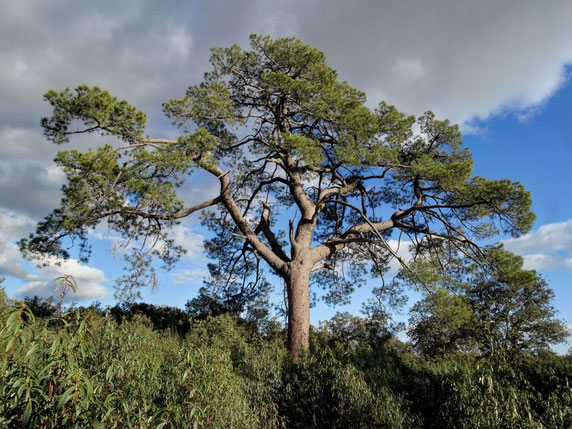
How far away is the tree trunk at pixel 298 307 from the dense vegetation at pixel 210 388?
2.48m

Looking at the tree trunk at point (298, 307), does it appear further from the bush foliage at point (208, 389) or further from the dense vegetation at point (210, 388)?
the bush foliage at point (208, 389)

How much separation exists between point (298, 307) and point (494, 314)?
1060 centimetres

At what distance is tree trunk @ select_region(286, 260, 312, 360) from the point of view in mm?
12109

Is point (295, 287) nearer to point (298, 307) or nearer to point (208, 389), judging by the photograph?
point (298, 307)

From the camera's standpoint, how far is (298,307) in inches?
495

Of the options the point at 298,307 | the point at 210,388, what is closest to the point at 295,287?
the point at 298,307

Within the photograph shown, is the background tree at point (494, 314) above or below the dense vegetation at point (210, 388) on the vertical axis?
above

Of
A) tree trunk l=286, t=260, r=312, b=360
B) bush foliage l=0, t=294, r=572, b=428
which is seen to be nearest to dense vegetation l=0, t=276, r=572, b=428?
bush foliage l=0, t=294, r=572, b=428

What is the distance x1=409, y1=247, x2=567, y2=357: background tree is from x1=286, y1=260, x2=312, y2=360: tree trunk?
12.3 ft

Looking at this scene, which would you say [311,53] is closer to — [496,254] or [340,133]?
[340,133]

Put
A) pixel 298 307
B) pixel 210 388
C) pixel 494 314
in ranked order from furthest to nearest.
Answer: pixel 494 314 < pixel 298 307 < pixel 210 388

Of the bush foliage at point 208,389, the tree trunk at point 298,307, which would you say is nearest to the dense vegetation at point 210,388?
the bush foliage at point 208,389

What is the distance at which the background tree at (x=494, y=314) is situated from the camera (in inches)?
456

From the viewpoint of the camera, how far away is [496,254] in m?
12.2
